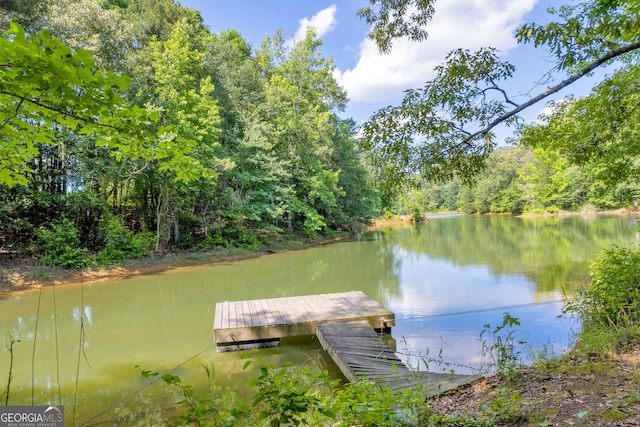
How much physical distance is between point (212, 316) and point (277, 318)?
2.03m

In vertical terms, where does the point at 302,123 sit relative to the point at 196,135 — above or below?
above

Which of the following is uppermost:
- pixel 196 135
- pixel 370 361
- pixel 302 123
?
pixel 302 123

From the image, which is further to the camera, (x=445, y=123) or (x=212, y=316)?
(x=212, y=316)

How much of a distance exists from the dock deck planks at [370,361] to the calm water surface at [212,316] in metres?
0.27

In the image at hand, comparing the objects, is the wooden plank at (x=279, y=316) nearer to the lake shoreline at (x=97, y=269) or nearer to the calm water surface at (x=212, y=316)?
the calm water surface at (x=212, y=316)

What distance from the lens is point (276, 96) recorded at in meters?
18.4

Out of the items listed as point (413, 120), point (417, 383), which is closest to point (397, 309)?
point (417, 383)

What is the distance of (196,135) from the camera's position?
13.1 m

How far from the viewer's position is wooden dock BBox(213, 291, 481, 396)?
330cm

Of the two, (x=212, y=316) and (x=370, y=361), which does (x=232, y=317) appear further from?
(x=370, y=361)

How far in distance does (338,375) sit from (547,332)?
9.94ft

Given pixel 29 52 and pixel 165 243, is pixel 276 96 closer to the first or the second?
pixel 165 243

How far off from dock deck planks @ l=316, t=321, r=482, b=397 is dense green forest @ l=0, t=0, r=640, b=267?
1.63 metres

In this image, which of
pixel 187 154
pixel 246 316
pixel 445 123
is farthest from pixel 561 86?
pixel 187 154
